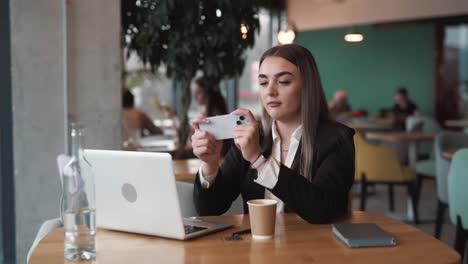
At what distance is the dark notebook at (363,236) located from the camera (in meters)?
1.81

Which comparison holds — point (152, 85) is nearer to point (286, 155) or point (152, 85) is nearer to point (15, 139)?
point (15, 139)

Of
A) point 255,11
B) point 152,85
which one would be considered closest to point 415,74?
point 152,85

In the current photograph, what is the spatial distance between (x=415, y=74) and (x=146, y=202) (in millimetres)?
10934

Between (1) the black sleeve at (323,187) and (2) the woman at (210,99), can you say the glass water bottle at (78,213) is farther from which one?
(2) the woman at (210,99)

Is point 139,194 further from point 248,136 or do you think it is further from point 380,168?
point 380,168

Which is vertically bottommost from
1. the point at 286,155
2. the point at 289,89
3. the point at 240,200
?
the point at 240,200

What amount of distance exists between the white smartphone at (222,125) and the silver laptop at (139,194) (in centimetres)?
31

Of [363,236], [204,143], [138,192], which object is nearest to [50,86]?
[204,143]

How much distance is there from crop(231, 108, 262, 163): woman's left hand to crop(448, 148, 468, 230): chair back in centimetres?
195

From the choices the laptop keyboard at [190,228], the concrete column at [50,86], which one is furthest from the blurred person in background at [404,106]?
the laptop keyboard at [190,228]

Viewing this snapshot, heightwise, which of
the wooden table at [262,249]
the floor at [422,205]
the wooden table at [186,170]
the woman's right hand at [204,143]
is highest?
the woman's right hand at [204,143]

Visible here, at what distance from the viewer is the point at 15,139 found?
3471 millimetres

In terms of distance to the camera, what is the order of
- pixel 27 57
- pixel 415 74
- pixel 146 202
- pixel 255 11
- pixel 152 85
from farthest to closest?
pixel 415 74
pixel 152 85
pixel 255 11
pixel 27 57
pixel 146 202

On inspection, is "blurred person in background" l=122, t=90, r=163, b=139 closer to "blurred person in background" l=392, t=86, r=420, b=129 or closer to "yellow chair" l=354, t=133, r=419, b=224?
"yellow chair" l=354, t=133, r=419, b=224
